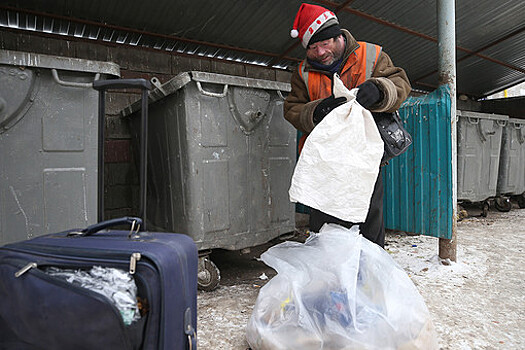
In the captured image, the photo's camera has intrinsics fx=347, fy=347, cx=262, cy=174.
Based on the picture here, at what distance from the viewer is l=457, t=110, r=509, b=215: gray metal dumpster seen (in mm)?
4031

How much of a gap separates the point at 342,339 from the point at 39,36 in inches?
129

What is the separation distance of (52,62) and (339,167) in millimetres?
1348

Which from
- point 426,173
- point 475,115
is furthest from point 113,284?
point 475,115

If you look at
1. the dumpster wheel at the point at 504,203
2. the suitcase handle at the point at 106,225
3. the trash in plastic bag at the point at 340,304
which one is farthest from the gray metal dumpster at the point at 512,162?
A: the suitcase handle at the point at 106,225

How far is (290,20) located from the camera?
341 cm

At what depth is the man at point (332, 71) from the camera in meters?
1.79

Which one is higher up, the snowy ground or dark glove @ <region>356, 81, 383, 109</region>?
dark glove @ <region>356, 81, 383, 109</region>

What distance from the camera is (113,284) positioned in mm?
806

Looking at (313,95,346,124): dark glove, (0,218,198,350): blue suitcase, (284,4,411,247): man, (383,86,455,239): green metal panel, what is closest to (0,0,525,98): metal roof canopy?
(383,86,455,239): green metal panel

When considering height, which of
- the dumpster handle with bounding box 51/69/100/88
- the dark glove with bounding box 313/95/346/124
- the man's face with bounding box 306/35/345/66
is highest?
the man's face with bounding box 306/35/345/66

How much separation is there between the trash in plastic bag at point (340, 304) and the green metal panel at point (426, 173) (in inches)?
50.7

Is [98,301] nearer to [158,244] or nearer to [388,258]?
[158,244]

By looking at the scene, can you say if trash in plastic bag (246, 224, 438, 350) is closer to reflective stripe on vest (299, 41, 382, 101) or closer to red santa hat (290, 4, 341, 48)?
reflective stripe on vest (299, 41, 382, 101)

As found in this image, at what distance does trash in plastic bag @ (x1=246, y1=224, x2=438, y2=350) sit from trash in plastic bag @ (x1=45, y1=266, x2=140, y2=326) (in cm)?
60
